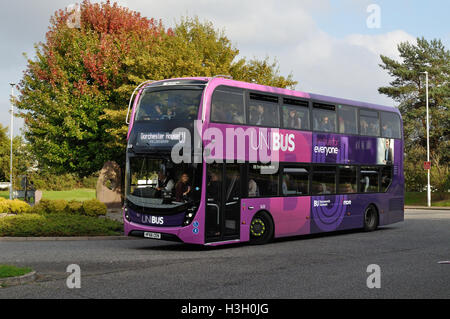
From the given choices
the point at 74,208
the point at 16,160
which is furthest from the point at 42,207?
the point at 16,160

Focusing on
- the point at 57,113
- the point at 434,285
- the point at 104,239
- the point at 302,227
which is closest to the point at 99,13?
the point at 57,113

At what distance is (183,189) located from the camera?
507 inches

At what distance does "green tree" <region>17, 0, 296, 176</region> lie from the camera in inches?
1107

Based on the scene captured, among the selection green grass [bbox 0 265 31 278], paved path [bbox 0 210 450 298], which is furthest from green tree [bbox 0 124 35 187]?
green grass [bbox 0 265 31 278]

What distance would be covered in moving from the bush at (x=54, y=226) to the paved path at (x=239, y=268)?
1078 mm

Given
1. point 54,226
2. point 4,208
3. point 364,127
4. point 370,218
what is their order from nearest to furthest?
1. point 54,226
2. point 364,127
3. point 370,218
4. point 4,208

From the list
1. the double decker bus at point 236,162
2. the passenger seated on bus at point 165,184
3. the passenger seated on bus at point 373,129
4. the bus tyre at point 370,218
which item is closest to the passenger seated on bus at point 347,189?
the double decker bus at point 236,162

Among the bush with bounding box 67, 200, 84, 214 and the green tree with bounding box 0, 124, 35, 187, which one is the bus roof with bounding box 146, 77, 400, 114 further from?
the green tree with bounding box 0, 124, 35, 187

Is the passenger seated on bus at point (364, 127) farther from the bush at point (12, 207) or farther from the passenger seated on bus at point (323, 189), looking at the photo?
the bush at point (12, 207)

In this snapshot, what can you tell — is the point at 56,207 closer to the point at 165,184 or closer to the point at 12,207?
the point at 12,207

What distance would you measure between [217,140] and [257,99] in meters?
1.96

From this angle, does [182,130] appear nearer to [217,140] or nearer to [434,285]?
[217,140]

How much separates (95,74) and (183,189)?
62.3 feet

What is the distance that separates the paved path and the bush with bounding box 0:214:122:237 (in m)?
1.08
